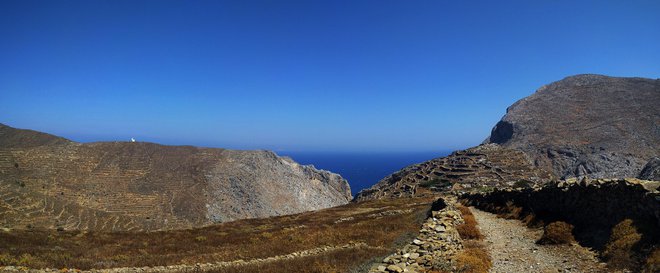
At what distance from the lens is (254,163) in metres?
122

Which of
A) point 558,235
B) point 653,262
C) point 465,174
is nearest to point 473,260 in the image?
point 653,262

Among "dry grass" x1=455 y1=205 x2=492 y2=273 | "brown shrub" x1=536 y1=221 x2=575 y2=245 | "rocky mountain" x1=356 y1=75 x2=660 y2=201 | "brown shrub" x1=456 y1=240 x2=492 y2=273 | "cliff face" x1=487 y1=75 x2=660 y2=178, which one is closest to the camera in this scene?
"brown shrub" x1=456 y1=240 x2=492 y2=273

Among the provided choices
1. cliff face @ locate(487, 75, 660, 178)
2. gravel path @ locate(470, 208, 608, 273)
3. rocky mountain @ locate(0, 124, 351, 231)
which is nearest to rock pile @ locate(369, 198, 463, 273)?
gravel path @ locate(470, 208, 608, 273)

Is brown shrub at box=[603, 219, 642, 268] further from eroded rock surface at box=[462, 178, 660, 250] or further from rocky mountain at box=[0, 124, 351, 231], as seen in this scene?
rocky mountain at box=[0, 124, 351, 231]

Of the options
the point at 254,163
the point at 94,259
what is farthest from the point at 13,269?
the point at 254,163

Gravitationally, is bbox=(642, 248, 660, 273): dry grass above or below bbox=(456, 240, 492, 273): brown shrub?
above

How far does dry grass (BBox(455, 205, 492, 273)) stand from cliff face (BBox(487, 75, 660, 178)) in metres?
88.0

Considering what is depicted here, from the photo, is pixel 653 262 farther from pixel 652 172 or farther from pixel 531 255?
pixel 652 172

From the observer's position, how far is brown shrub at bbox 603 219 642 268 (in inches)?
543

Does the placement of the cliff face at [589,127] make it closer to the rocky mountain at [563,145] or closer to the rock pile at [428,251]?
the rocky mountain at [563,145]

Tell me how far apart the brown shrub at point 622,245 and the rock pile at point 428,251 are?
6.36 m

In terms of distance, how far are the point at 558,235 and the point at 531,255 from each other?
281cm

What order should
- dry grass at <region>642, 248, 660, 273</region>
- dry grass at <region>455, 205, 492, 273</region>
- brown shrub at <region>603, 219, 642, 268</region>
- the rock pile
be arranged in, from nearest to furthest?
Answer: 1. dry grass at <region>642, 248, 660, 273</region>
2. brown shrub at <region>603, 219, 642, 268</region>
3. the rock pile
4. dry grass at <region>455, 205, 492, 273</region>

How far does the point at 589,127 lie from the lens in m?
124
